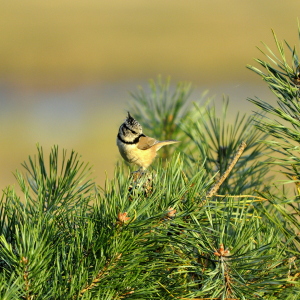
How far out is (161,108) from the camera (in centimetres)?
192

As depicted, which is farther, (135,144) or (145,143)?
(135,144)

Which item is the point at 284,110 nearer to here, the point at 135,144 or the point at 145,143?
the point at 145,143

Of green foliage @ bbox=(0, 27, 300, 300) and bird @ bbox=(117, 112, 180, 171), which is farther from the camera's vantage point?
bird @ bbox=(117, 112, 180, 171)

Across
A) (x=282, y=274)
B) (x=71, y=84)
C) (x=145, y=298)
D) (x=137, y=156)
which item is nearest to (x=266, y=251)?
(x=282, y=274)

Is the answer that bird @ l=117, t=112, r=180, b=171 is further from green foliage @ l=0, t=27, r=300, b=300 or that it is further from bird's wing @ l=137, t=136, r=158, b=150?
green foliage @ l=0, t=27, r=300, b=300

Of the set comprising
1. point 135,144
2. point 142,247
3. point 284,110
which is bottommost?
point 142,247

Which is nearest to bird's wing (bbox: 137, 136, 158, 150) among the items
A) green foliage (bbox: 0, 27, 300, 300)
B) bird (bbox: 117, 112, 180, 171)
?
bird (bbox: 117, 112, 180, 171)

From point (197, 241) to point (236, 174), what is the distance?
1.85ft

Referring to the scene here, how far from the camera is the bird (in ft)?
7.32

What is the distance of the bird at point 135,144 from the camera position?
2.23m

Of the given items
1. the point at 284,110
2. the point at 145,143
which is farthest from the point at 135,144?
the point at 284,110

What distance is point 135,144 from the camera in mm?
2580

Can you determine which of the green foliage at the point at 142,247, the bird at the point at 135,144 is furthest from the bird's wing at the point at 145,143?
the green foliage at the point at 142,247

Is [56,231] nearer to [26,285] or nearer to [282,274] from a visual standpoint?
[26,285]
